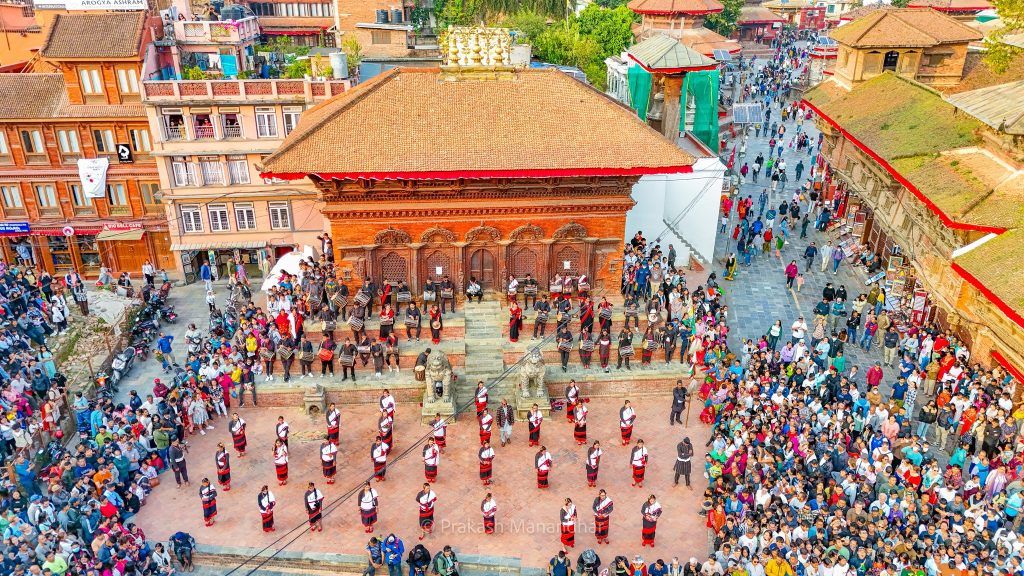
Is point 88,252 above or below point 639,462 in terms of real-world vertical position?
below

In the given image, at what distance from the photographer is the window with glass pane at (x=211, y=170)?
30.7 m

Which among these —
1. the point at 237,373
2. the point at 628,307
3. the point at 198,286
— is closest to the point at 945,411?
the point at 628,307

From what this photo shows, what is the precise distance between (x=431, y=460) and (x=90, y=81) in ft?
76.7

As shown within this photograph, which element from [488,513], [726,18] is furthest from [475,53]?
[726,18]

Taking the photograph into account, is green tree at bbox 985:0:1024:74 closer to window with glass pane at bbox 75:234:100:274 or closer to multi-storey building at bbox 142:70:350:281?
multi-storey building at bbox 142:70:350:281

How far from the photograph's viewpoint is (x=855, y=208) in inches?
1316

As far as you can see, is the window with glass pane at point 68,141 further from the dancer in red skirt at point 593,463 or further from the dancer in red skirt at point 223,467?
the dancer in red skirt at point 593,463

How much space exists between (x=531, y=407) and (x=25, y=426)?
527 inches

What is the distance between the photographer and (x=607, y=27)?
50.8 m

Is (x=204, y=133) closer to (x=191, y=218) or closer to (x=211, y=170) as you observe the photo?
(x=211, y=170)

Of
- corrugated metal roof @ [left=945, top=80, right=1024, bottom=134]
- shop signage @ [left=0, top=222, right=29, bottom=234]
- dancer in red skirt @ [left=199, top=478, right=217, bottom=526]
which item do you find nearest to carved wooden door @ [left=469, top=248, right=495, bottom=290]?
dancer in red skirt @ [left=199, top=478, right=217, bottom=526]

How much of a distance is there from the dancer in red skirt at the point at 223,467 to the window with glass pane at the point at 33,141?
19944 millimetres

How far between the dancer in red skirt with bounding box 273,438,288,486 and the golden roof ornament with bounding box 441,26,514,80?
12777 millimetres

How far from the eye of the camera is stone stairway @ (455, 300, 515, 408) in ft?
74.5
